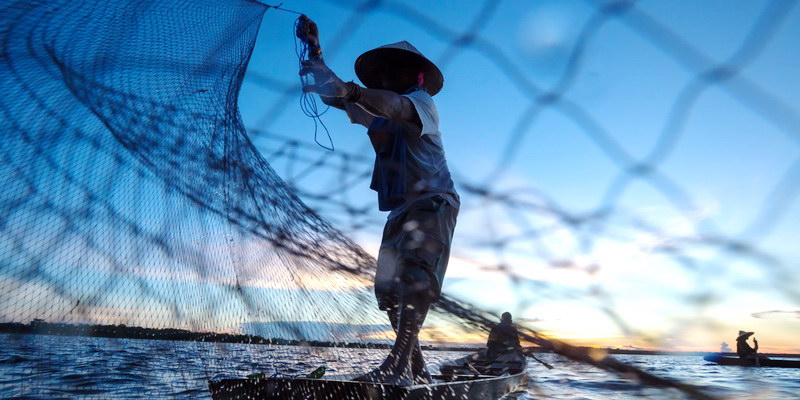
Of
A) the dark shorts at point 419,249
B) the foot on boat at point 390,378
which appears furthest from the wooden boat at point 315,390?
the dark shorts at point 419,249

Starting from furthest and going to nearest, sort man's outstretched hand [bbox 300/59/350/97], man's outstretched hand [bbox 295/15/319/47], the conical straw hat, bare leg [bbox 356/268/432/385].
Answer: the conical straw hat → bare leg [bbox 356/268/432/385] → man's outstretched hand [bbox 295/15/319/47] → man's outstretched hand [bbox 300/59/350/97]

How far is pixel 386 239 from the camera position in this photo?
9.51ft

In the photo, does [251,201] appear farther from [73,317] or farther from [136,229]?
[73,317]

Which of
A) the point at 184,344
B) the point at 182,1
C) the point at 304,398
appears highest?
the point at 182,1

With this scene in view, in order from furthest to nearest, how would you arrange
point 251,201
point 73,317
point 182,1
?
point 251,201 < point 182,1 < point 73,317

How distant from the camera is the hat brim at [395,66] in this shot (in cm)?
284

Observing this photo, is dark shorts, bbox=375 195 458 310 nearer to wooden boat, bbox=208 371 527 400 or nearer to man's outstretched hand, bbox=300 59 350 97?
wooden boat, bbox=208 371 527 400

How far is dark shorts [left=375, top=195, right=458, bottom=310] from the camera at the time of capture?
2.58 meters

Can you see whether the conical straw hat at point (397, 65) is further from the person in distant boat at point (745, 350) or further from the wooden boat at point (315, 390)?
the person in distant boat at point (745, 350)

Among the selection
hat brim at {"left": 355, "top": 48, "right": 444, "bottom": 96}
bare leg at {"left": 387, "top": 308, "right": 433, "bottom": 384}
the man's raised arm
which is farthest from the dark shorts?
hat brim at {"left": 355, "top": 48, "right": 444, "bottom": 96}

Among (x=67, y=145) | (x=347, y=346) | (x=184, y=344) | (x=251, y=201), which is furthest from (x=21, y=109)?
(x=347, y=346)

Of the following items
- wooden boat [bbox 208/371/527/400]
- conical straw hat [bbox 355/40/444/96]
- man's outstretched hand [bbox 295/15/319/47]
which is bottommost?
wooden boat [bbox 208/371/527/400]

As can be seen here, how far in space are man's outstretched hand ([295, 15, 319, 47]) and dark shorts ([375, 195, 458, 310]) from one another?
0.93m

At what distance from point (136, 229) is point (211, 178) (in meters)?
0.60
